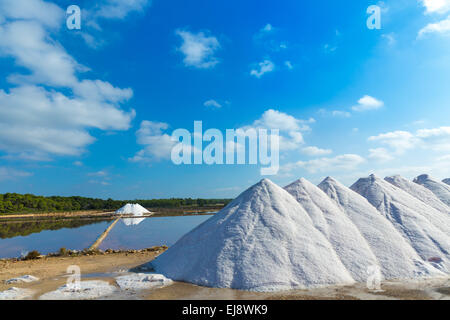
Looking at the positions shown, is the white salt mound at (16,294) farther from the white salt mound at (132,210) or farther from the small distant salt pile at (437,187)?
the white salt mound at (132,210)

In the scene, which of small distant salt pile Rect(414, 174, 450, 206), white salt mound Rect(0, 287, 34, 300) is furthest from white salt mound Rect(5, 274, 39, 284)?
small distant salt pile Rect(414, 174, 450, 206)

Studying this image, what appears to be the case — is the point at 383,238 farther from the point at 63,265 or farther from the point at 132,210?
the point at 132,210

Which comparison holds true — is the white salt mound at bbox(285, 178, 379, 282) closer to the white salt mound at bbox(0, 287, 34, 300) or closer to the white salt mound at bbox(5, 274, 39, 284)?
the white salt mound at bbox(0, 287, 34, 300)

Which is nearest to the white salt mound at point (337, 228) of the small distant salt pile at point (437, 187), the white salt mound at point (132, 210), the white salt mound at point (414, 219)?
the white salt mound at point (414, 219)
